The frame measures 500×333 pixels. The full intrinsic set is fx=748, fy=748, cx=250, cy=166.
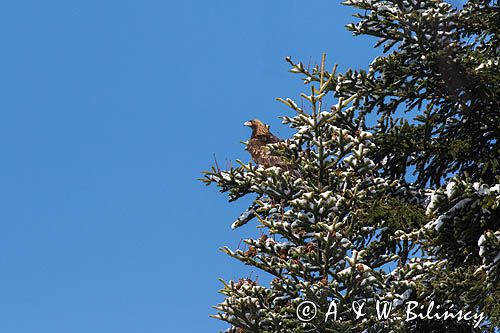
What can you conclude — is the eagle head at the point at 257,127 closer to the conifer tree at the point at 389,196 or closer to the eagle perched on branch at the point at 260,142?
the eagle perched on branch at the point at 260,142

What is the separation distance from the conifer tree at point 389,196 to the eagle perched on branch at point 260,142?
1.30m

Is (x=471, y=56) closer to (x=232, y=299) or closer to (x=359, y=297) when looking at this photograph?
(x=359, y=297)

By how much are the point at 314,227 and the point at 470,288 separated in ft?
7.07

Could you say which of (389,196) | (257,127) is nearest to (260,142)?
(257,127)

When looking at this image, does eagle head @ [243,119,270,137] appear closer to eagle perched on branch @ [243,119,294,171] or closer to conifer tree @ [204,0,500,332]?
eagle perched on branch @ [243,119,294,171]

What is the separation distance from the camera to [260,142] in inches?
559

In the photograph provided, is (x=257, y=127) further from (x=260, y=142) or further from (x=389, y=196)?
(x=389, y=196)

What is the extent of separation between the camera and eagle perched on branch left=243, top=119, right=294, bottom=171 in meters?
13.5

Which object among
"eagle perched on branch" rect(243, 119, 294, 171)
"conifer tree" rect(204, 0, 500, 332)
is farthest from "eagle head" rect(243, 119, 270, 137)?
"conifer tree" rect(204, 0, 500, 332)

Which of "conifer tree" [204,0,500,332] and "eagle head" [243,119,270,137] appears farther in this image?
"eagle head" [243,119,270,137]

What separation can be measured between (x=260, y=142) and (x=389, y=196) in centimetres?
328

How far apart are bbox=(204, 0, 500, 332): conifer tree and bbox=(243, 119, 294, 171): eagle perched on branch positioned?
1.30 meters

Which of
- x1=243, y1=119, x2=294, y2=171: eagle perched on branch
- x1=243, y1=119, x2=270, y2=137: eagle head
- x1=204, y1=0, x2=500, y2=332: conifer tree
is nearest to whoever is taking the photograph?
x1=204, y1=0, x2=500, y2=332: conifer tree

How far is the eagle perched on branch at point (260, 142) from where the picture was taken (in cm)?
1346
